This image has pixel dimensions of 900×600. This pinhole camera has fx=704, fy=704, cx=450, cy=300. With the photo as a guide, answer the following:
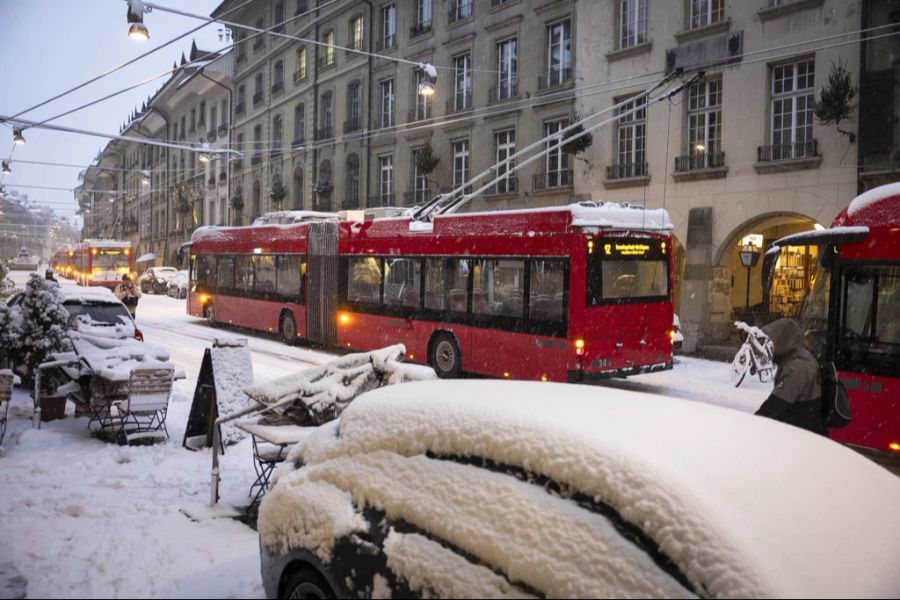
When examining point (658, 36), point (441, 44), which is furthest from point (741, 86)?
point (441, 44)

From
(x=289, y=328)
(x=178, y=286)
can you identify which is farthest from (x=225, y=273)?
(x=178, y=286)

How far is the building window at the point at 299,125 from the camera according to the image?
4075 cm

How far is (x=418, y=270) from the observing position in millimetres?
15539

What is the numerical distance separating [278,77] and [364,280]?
104 feet

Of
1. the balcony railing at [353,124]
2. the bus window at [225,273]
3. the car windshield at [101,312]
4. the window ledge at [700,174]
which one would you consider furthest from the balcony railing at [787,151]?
the balcony railing at [353,124]

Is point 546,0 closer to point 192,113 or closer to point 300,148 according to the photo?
point 300,148

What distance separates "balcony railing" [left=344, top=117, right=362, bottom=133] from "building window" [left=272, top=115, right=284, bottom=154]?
835cm

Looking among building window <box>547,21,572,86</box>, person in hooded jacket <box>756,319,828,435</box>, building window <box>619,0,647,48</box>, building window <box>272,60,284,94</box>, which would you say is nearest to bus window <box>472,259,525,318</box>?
person in hooded jacket <box>756,319,828,435</box>

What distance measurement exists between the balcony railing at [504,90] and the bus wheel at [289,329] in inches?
478

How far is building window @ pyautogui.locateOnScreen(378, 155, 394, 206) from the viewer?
1304 inches

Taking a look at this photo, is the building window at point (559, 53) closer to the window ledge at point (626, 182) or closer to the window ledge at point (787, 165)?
the window ledge at point (626, 182)

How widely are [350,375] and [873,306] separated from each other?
6.42 meters

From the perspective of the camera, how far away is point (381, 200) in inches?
1316

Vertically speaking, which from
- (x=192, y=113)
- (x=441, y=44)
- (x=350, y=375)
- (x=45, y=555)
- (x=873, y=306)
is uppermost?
(x=192, y=113)
